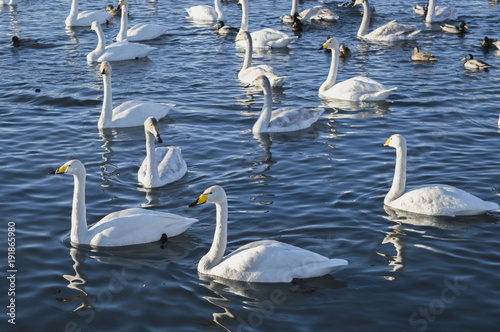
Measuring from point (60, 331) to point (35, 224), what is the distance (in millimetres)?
3462

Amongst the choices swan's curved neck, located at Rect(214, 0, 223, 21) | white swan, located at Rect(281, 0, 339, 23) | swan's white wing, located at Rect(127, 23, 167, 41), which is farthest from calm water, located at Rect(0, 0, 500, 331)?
swan's curved neck, located at Rect(214, 0, 223, 21)

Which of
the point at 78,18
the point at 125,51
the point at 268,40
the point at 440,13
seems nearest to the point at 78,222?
the point at 125,51

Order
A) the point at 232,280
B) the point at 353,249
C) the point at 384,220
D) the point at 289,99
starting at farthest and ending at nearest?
1. the point at 289,99
2. the point at 384,220
3. the point at 353,249
4. the point at 232,280

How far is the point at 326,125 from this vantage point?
18.0 m

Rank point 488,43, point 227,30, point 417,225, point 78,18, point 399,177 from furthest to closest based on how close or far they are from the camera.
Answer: point 78,18
point 227,30
point 488,43
point 399,177
point 417,225

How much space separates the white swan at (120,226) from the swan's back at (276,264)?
67.9 inches

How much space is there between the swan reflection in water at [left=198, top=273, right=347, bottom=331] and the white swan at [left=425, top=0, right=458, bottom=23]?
20.7 m

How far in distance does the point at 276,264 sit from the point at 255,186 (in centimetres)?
419

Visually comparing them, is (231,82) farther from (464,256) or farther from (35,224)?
(464,256)

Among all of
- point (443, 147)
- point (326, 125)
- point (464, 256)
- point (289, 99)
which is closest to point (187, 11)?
point (289, 99)

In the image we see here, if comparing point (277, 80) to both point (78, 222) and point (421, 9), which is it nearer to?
point (78, 222)

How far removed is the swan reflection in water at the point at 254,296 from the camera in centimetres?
944

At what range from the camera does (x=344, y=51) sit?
79.8 ft

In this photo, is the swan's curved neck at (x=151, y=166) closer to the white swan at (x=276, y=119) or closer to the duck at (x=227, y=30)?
the white swan at (x=276, y=119)
